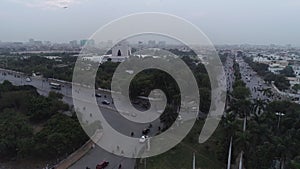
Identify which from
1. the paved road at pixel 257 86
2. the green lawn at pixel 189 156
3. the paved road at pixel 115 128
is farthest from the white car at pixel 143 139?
the paved road at pixel 257 86

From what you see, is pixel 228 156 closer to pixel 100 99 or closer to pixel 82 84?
pixel 100 99

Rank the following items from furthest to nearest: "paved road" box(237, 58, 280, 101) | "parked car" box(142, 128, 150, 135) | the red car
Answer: "paved road" box(237, 58, 280, 101), "parked car" box(142, 128, 150, 135), the red car

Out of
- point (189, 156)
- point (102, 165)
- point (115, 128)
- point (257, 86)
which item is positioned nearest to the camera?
point (102, 165)

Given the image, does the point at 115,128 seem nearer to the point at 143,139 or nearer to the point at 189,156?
the point at 143,139

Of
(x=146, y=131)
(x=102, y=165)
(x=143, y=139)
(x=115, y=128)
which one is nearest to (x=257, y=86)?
(x=146, y=131)

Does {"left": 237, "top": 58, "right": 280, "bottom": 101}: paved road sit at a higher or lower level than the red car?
lower

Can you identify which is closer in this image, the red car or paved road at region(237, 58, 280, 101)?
the red car

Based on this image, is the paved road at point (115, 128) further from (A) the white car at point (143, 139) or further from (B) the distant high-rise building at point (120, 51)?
(B) the distant high-rise building at point (120, 51)

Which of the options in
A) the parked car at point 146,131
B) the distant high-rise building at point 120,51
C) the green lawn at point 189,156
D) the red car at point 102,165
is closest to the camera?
the red car at point 102,165

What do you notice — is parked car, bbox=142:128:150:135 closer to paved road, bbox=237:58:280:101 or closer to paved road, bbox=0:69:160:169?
paved road, bbox=0:69:160:169

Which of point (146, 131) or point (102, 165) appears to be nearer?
point (102, 165)

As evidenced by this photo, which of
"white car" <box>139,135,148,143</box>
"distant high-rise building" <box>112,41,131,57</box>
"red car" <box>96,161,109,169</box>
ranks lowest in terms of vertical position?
"red car" <box>96,161,109,169</box>

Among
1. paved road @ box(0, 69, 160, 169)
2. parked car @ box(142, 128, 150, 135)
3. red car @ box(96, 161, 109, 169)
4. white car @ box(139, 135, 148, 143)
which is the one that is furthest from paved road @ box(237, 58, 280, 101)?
red car @ box(96, 161, 109, 169)
